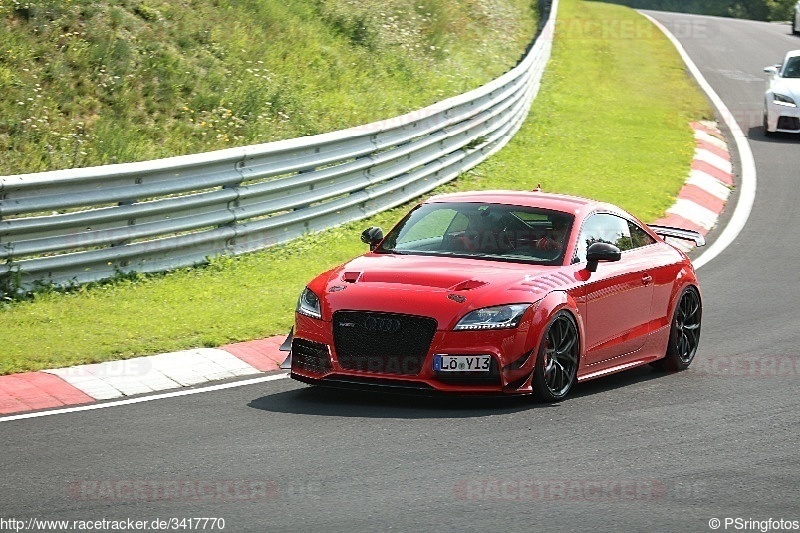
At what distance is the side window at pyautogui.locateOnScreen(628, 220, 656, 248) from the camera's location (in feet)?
35.4

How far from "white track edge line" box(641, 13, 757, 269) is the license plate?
24.6ft

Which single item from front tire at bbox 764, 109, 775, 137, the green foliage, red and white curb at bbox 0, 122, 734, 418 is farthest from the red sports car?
front tire at bbox 764, 109, 775, 137

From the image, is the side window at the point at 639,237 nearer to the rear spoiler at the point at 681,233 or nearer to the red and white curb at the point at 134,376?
the rear spoiler at the point at 681,233

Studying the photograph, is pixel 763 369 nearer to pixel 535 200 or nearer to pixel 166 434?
pixel 535 200

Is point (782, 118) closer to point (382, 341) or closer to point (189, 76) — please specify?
point (189, 76)

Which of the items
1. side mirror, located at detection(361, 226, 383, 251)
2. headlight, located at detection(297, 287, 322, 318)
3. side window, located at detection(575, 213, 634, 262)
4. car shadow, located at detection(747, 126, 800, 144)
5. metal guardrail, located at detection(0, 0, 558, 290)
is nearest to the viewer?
headlight, located at detection(297, 287, 322, 318)

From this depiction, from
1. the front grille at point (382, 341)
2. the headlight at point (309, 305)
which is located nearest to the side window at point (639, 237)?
the front grille at point (382, 341)

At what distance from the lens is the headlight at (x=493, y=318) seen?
8742mm

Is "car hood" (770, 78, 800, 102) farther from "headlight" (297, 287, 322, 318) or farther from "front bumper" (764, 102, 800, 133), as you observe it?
"headlight" (297, 287, 322, 318)

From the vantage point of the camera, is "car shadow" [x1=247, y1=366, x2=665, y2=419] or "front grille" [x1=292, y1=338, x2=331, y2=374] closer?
"car shadow" [x1=247, y1=366, x2=665, y2=419]

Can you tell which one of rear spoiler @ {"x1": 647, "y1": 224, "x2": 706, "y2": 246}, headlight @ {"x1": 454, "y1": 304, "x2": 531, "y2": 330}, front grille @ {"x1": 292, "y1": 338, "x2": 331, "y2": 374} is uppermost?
headlight @ {"x1": 454, "y1": 304, "x2": 531, "y2": 330}

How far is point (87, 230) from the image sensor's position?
12445mm

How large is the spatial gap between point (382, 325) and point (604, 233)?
240cm

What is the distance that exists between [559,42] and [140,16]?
1742 cm
